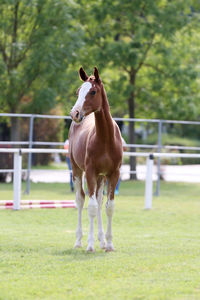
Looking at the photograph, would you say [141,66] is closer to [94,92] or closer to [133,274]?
[94,92]

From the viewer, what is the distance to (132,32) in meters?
21.1

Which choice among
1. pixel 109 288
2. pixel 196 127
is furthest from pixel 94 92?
pixel 196 127

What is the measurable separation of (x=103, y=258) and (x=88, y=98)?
1729 mm

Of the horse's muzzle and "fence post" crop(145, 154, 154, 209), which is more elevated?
the horse's muzzle

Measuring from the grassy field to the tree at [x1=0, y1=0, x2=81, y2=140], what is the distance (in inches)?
296

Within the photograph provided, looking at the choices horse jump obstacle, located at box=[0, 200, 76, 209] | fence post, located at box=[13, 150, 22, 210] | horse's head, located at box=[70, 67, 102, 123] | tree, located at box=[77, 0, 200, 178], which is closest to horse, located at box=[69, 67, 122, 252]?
horse's head, located at box=[70, 67, 102, 123]

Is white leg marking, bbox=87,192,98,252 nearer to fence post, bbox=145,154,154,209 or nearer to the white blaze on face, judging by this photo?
the white blaze on face

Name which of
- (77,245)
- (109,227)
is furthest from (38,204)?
(109,227)

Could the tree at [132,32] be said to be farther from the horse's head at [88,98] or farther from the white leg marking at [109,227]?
the horse's head at [88,98]

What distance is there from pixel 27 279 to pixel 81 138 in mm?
2608

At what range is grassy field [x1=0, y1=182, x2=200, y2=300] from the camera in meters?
4.61

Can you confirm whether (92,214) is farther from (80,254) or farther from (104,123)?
(104,123)

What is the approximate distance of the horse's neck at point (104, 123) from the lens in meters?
6.63

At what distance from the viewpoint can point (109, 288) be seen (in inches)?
184
